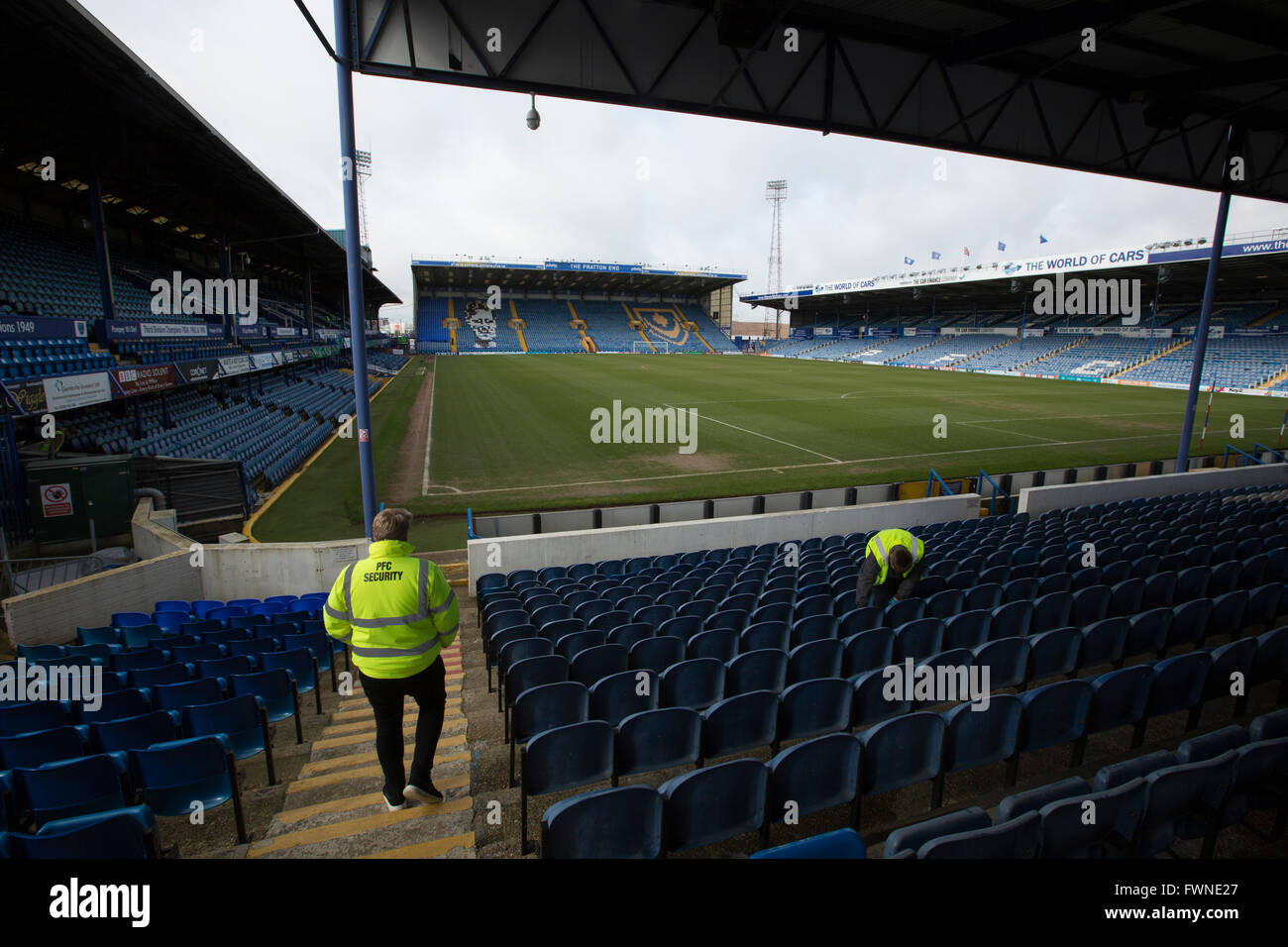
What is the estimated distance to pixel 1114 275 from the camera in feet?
160

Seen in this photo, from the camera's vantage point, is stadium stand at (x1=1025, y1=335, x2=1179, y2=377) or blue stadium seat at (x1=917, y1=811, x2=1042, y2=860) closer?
blue stadium seat at (x1=917, y1=811, x2=1042, y2=860)

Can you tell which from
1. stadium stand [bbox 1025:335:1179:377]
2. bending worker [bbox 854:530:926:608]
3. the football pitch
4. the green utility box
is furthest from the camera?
stadium stand [bbox 1025:335:1179:377]

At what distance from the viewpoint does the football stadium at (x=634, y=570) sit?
3.32 metres

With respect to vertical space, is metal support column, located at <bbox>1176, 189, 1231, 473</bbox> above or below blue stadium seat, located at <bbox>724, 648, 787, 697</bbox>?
above

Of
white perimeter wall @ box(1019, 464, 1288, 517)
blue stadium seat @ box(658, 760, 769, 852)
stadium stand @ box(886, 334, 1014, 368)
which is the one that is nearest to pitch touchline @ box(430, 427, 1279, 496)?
white perimeter wall @ box(1019, 464, 1288, 517)

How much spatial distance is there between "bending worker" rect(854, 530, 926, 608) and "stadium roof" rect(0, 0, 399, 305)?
14823 mm

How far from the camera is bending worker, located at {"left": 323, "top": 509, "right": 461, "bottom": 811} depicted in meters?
3.38

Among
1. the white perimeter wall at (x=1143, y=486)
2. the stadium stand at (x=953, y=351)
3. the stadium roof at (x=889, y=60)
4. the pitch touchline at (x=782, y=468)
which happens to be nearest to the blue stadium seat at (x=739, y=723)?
the stadium roof at (x=889, y=60)

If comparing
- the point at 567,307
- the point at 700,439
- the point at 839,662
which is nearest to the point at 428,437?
the point at 700,439

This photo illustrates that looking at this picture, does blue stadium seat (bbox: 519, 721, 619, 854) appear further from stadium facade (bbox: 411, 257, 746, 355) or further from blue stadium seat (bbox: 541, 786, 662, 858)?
stadium facade (bbox: 411, 257, 746, 355)

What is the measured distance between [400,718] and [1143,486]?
16582 mm

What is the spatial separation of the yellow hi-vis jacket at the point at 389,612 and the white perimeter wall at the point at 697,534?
606 centimetres

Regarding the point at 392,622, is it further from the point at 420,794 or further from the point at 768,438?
the point at 768,438

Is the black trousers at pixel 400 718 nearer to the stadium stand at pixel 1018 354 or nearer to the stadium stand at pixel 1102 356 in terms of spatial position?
the stadium stand at pixel 1102 356
